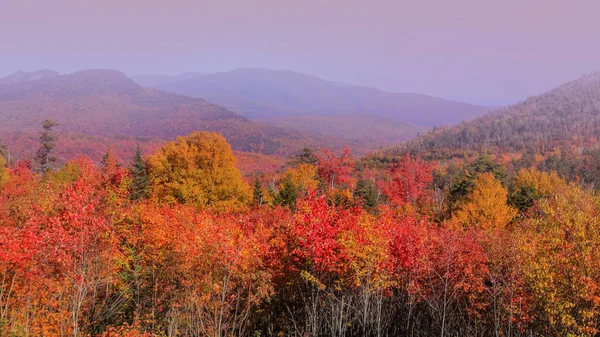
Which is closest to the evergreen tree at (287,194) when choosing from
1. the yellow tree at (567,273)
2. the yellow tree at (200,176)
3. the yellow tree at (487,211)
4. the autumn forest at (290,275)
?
the yellow tree at (200,176)

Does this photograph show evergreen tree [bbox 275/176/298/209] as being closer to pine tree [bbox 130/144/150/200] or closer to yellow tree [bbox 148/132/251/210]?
yellow tree [bbox 148/132/251/210]

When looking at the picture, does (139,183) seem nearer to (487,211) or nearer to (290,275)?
(290,275)

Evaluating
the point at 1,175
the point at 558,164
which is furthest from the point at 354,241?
the point at 558,164

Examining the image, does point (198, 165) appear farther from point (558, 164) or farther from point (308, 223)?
point (558, 164)

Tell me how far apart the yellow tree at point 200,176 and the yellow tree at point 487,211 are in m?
24.3

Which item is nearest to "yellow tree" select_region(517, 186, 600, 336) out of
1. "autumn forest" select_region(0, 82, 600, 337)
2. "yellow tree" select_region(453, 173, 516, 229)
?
"autumn forest" select_region(0, 82, 600, 337)

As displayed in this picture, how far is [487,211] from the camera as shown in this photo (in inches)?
1630

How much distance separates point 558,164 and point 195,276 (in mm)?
102299

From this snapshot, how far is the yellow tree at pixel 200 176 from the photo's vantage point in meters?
34.7

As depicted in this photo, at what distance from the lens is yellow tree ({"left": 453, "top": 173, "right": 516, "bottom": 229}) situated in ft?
134

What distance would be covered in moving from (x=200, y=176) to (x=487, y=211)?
3148 cm

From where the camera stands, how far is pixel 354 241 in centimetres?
1675

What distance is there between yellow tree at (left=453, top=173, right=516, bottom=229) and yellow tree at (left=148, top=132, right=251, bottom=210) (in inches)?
957

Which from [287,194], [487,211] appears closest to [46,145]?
→ [287,194]
